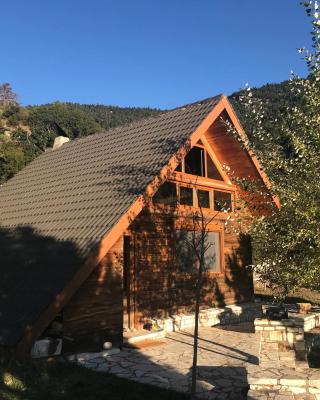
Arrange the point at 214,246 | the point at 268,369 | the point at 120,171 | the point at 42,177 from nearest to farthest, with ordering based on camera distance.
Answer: the point at 268,369, the point at 120,171, the point at 214,246, the point at 42,177

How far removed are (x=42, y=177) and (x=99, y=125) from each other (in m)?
59.9

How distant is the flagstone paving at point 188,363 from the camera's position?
244 inches

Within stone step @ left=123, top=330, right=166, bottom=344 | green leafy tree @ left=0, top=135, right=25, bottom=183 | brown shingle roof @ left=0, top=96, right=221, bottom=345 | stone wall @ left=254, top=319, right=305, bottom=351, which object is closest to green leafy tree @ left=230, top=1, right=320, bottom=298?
stone wall @ left=254, top=319, right=305, bottom=351

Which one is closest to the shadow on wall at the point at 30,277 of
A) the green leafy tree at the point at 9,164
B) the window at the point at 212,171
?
the window at the point at 212,171

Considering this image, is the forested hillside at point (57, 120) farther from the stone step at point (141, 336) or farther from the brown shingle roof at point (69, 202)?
→ the stone step at point (141, 336)

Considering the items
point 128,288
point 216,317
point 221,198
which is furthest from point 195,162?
point 216,317

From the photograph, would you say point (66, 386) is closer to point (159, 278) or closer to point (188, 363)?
point (188, 363)

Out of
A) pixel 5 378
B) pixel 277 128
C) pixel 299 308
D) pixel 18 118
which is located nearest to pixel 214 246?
pixel 299 308

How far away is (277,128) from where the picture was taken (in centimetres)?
806

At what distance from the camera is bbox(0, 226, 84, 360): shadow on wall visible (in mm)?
7051

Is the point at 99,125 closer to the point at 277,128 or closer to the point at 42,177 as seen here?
the point at 42,177

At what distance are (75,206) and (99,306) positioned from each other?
2.71 metres

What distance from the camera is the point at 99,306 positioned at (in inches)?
322

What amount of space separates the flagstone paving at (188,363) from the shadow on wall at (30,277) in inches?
49.8
